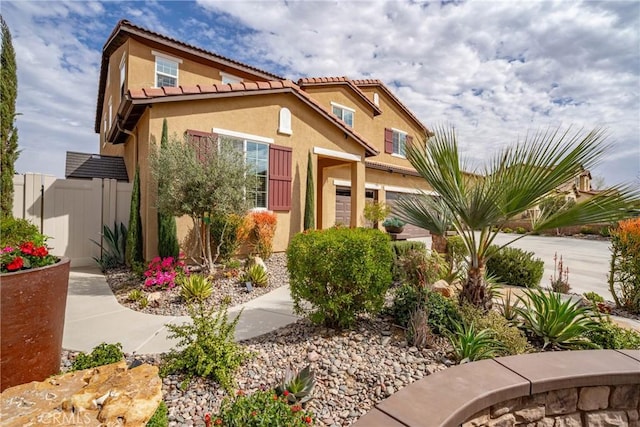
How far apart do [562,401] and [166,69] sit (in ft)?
49.5

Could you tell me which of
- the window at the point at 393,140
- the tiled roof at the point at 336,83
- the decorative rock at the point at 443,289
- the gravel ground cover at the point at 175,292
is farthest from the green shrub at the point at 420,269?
the window at the point at 393,140

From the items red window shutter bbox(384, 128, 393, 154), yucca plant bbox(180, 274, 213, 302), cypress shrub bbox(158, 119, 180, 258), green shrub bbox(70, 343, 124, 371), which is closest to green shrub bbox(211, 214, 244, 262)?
cypress shrub bbox(158, 119, 180, 258)

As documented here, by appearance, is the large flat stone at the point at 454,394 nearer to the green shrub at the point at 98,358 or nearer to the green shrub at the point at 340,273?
the green shrub at the point at 340,273

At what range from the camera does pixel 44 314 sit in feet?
8.63

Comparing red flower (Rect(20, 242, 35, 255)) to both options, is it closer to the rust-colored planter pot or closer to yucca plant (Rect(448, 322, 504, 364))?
the rust-colored planter pot

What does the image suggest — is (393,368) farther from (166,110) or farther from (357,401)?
(166,110)

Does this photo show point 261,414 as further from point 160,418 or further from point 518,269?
point 518,269

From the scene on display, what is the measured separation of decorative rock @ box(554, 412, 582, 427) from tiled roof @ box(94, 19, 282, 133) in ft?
49.4

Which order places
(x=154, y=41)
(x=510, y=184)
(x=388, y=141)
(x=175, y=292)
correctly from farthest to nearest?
(x=388, y=141) < (x=154, y=41) < (x=175, y=292) < (x=510, y=184)

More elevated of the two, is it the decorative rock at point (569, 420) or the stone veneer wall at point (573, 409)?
the stone veneer wall at point (573, 409)

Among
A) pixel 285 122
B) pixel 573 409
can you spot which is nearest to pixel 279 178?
pixel 285 122

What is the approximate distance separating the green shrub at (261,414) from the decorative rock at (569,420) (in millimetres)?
2402

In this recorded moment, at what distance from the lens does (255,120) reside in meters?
9.34

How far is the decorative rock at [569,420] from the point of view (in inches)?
112
